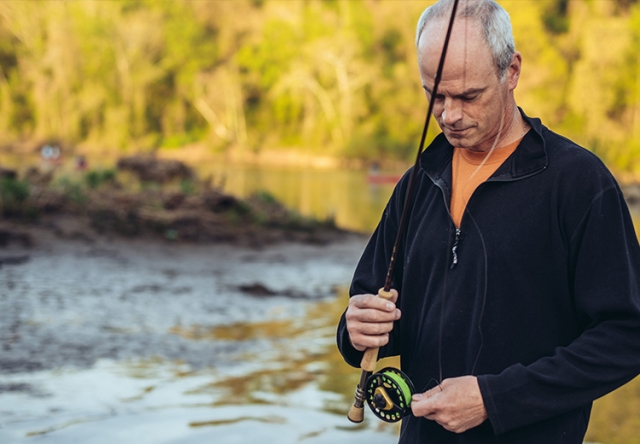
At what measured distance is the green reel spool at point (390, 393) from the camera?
7.09ft

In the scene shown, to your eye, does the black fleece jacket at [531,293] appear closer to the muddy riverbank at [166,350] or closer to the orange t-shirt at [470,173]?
the orange t-shirt at [470,173]

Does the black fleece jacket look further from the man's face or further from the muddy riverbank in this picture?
the muddy riverbank

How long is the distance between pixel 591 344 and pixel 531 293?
0.19m

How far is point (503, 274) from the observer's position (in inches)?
81.8

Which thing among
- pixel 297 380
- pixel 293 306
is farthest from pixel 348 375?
pixel 293 306

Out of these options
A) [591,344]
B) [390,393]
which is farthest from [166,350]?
[591,344]

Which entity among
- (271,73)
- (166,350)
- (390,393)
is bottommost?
(166,350)

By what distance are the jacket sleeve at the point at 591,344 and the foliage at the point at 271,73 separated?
4134 centimetres

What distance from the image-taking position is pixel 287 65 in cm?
6012

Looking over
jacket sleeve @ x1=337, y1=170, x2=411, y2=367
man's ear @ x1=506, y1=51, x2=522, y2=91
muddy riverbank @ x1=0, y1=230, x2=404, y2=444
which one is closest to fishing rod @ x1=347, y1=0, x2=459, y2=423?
jacket sleeve @ x1=337, y1=170, x2=411, y2=367

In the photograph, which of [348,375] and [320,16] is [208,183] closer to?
[348,375]

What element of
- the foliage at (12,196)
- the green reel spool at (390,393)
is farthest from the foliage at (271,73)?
the green reel spool at (390,393)

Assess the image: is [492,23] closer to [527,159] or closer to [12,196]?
[527,159]

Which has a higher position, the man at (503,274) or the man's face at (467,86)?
the man's face at (467,86)
